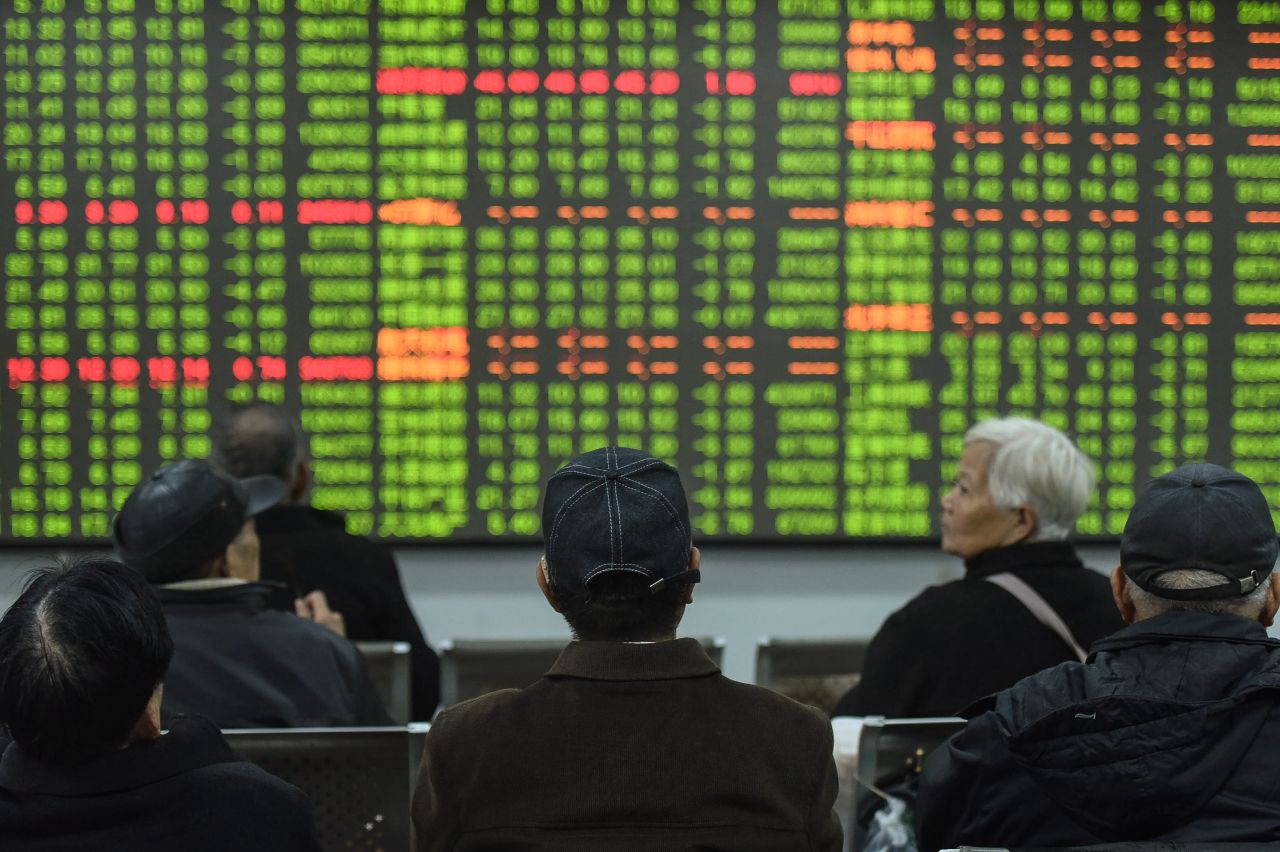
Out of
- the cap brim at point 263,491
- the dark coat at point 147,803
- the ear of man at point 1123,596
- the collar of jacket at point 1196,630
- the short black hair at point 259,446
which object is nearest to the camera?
the dark coat at point 147,803

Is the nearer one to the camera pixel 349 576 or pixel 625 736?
pixel 625 736

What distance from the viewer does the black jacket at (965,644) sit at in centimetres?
231

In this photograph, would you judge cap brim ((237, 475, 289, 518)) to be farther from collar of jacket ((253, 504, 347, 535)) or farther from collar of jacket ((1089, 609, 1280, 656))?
collar of jacket ((1089, 609, 1280, 656))

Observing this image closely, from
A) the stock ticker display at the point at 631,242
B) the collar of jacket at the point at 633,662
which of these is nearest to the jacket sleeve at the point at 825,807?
the collar of jacket at the point at 633,662

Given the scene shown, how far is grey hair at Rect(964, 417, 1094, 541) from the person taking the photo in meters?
2.56

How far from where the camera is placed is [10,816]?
1.28 metres

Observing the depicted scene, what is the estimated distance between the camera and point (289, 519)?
3.03m

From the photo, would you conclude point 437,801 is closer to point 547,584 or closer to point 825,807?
point 547,584

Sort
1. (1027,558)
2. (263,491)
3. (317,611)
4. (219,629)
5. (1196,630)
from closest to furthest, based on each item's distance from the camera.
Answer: (1196,630) < (219,629) < (1027,558) < (317,611) < (263,491)

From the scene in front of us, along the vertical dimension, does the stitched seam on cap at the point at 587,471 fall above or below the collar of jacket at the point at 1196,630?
above

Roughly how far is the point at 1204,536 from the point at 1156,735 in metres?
0.24

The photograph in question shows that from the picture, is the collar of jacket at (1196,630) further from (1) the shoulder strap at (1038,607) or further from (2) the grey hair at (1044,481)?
(2) the grey hair at (1044,481)

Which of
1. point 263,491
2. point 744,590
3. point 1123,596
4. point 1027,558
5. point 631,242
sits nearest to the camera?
point 1123,596

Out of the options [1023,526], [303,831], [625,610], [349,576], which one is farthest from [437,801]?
[349,576]
